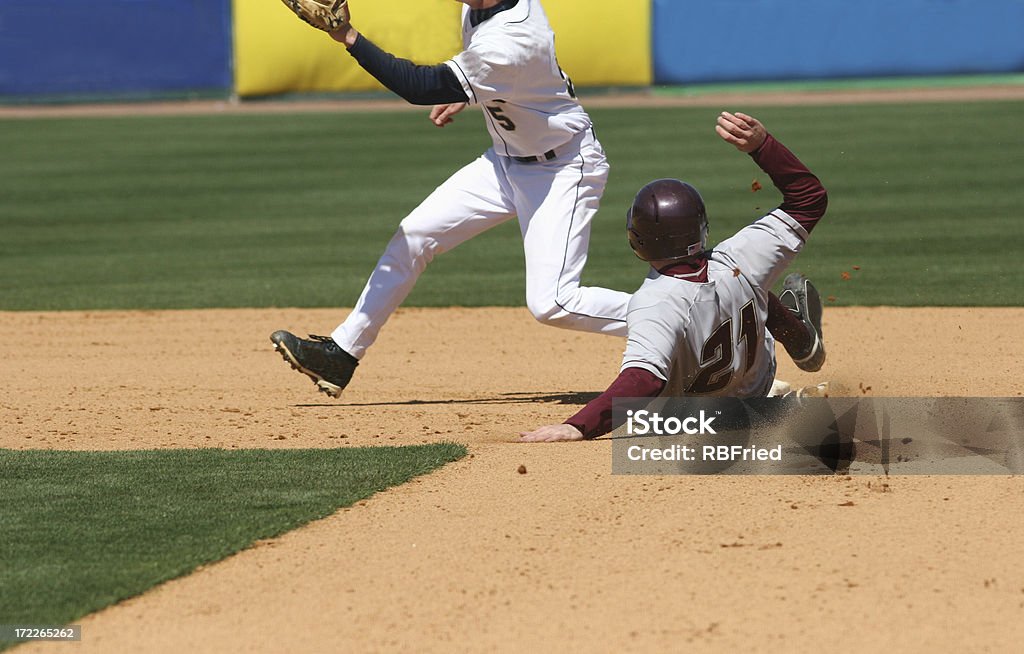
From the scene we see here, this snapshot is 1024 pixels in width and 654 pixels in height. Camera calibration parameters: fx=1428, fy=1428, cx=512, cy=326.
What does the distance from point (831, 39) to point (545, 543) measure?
1816 centimetres

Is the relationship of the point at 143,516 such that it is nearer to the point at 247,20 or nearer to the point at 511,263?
the point at 511,263

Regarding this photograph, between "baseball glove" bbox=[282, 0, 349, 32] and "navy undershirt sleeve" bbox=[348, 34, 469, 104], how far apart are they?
0.10 meters

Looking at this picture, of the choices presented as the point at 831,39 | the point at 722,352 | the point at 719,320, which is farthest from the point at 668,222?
the point at 831,39

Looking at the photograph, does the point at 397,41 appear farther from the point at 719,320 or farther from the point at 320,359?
the point at 719,320

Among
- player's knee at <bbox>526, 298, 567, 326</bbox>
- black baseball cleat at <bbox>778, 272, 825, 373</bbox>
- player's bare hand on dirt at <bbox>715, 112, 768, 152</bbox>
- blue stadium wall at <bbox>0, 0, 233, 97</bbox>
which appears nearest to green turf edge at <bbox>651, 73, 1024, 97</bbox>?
blue stadium wall at <bbox>0, 0, 233, 97</bbox>

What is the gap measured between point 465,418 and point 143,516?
1.79 metres

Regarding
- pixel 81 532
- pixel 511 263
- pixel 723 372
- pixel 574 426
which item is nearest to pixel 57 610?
pixel 81 532

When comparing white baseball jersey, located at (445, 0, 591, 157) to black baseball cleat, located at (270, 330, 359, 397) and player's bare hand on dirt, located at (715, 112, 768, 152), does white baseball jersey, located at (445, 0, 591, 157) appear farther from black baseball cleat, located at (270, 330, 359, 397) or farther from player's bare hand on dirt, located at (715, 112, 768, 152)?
black baseball cleat, located at (270, 330, 359, 397)

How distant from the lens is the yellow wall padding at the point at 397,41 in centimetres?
1981

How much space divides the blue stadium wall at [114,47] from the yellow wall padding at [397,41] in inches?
23.3

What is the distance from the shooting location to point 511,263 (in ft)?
35.0

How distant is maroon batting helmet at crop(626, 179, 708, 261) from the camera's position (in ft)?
15.9

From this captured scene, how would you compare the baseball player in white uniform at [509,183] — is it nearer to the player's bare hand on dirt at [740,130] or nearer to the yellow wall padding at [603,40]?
the player's bare hand on dirt at [740,130]

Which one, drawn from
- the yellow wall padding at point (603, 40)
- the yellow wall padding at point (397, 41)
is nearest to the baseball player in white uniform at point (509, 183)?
the yellow wall padding at point (397, 41)
